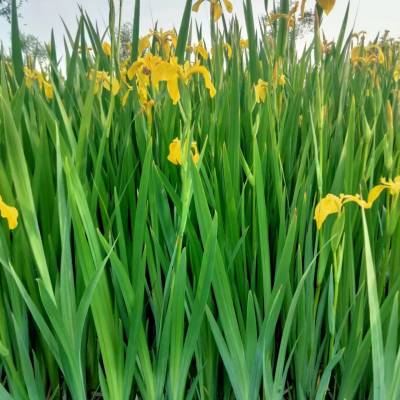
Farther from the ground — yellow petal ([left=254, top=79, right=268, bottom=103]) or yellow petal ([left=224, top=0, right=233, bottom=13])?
yellow petal ([left=224, top=0, right=233, bottom=13])

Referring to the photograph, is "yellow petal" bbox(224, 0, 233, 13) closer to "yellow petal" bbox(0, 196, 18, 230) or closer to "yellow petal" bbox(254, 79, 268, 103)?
"yellow petal" bbox(254, 79, 268, 103)

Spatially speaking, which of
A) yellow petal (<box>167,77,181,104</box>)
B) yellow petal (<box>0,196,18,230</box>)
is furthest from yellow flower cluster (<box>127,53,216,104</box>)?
yellow petal (<box>0,196,18,230</box>)

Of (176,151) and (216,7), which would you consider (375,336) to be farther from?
(216,7)

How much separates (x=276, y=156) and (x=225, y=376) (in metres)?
0.36

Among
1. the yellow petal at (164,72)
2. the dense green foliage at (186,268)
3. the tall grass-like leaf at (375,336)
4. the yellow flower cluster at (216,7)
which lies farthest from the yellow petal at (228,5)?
the tall grass-like leaf at (375,336)

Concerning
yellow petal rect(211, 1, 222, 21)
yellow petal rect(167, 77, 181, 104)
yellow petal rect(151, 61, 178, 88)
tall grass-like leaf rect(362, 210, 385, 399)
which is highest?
yellow petal rect(211, 1, 222, 21)

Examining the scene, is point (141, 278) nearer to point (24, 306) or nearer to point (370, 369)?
point (24, 306)

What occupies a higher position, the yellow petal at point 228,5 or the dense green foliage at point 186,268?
the yellow petal at point 228,5

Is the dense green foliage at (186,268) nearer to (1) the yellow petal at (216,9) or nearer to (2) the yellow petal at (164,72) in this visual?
(2) the yellow petal at (164,72)

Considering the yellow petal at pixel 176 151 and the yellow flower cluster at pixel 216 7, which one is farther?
the yellow flower cluster at pixel 216 7

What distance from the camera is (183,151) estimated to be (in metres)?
0.55

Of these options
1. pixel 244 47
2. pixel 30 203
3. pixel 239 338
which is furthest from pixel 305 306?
pixel 244 47

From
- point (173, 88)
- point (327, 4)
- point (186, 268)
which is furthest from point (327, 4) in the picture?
point (186, 268)

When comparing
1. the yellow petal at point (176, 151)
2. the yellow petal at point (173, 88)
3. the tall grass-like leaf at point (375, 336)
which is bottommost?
the tall grass-like leaf at point (375, 336)
